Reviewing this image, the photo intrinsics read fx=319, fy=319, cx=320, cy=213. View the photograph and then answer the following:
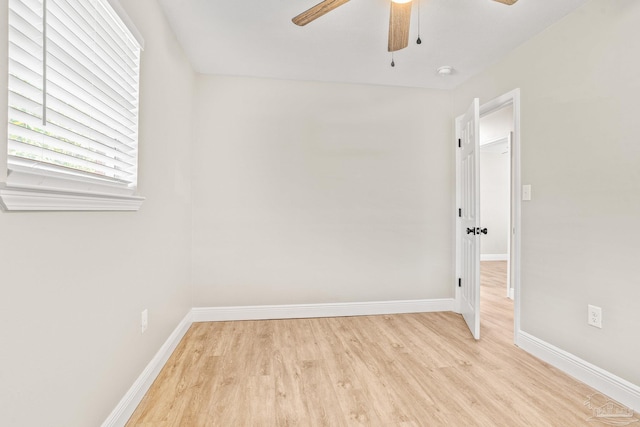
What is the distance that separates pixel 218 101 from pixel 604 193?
3.03 metres

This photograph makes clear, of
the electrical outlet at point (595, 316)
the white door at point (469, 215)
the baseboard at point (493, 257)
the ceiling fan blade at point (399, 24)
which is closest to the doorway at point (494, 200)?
the baseboard at point (493, 257)

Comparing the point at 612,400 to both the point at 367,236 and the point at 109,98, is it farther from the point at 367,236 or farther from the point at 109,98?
the point at 109,98

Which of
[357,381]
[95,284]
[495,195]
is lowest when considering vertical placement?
[357,381]

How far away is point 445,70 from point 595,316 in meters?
2.20

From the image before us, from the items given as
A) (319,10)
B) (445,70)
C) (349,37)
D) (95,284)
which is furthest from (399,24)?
(95,284)

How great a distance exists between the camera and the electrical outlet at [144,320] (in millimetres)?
1775

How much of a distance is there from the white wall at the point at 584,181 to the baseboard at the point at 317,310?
994 mm

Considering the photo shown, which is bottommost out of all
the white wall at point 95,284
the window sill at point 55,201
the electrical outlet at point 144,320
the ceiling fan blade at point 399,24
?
the electrical outlet at point 144,320

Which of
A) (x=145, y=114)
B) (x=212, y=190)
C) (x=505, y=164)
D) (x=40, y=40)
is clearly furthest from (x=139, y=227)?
(x=505, y=164)

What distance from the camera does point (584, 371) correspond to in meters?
1.96

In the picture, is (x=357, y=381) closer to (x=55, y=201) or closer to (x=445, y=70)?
(x=55, y=201)

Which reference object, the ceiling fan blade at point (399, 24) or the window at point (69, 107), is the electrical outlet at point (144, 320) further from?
the ceiling fan blade at point (399, 24)

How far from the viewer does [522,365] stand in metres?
2.16

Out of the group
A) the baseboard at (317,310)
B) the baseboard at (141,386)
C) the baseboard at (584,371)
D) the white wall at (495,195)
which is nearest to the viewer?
the baseboard at (141,386)
